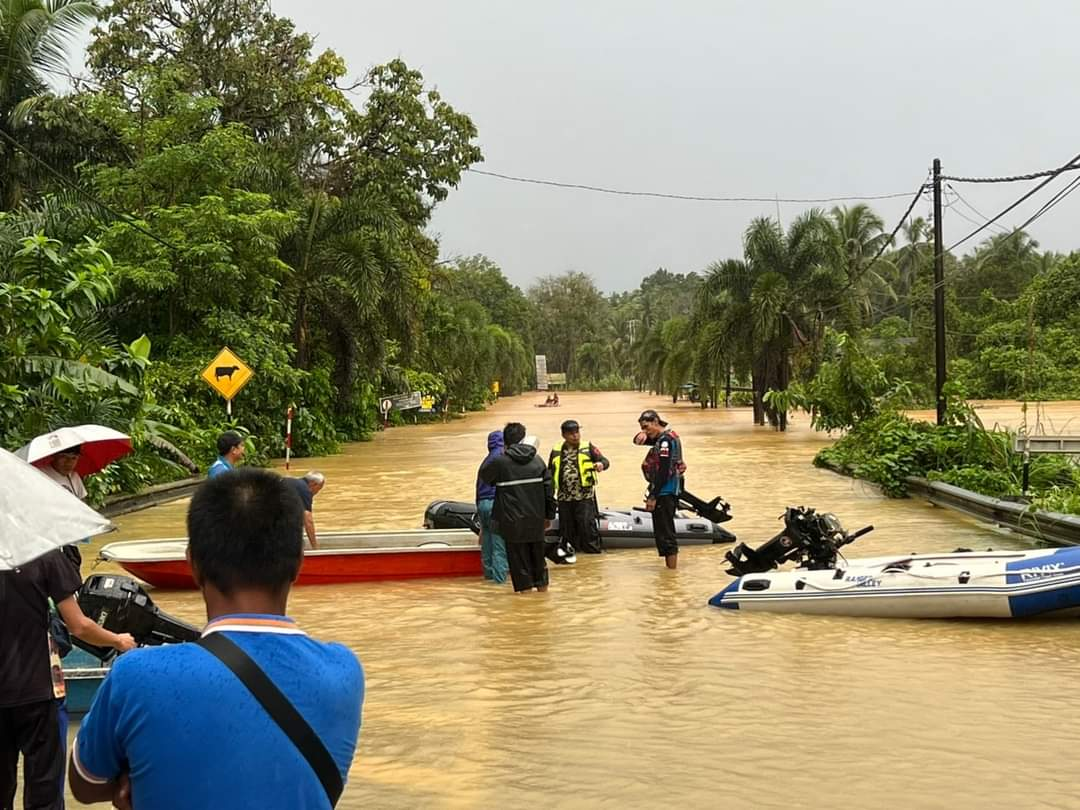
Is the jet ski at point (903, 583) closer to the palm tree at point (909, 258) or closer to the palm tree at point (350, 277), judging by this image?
the palm tree at point (350, 277)

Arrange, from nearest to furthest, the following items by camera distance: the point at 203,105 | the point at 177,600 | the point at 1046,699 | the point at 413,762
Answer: the point at 413,762, the point at 1046,699, the point at 177,600, the point at 203,105

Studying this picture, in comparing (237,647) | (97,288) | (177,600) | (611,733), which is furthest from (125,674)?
(97,288)

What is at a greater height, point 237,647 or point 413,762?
point 237,647

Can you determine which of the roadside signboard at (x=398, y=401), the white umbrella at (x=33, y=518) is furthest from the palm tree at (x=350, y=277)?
the white umbrella at (x=33, y=518)

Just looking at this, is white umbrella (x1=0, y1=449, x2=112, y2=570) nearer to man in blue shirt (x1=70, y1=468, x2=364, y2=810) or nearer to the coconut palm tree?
man in blue shirt (x1=70, y1=468, x2=364, y2=810)

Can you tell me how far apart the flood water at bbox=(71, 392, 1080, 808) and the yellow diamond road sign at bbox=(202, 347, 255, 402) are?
11.4m

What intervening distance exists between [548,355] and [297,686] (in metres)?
138

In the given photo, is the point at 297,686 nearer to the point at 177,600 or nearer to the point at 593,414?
the point at 177,600

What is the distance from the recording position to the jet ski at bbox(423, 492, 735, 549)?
575 inches

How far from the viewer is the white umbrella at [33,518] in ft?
10.7

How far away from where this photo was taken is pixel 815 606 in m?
10.5

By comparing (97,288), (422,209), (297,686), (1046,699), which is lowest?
(1046,699)

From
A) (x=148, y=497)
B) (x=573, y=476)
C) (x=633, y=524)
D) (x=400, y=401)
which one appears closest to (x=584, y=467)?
(x=573, y=476)

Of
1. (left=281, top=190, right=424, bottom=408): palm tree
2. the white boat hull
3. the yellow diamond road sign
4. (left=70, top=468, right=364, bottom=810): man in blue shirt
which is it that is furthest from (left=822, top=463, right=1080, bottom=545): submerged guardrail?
(left=281, top=190, right=424, bottom=408): palm tree
